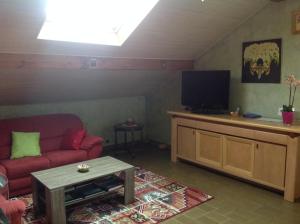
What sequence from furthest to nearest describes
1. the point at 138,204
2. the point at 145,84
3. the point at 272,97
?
the point at 145,84, the point at 272,97, the point at 138,204

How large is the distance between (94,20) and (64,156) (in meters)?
1.83

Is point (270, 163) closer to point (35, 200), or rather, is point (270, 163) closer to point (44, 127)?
point (35, 200)

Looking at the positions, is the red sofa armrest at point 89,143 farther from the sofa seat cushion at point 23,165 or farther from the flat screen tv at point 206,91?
the flat screen tv at point 206,91

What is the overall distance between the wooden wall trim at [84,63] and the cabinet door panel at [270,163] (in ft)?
6.59

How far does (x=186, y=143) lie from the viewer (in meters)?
4.62

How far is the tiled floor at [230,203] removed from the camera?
116 inches

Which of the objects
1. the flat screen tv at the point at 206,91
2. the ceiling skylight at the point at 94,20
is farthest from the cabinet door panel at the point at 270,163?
the ceiling skylight at the point at 94,20

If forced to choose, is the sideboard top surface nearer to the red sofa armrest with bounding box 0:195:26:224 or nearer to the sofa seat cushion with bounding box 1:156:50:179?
the sofa seat cushion with bounding box 1:156:50:179

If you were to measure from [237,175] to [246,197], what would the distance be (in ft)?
1.55

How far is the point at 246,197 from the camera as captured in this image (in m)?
3.47

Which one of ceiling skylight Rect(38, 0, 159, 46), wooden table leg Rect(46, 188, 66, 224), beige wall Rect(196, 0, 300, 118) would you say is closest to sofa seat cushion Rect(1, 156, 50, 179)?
wooden table leg Rect(46, 188, 66, 224)

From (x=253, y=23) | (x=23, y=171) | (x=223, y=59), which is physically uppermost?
(x=253, y=23)

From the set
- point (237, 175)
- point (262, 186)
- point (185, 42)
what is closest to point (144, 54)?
point (185, 42)

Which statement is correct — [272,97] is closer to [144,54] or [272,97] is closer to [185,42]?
[185,42]
